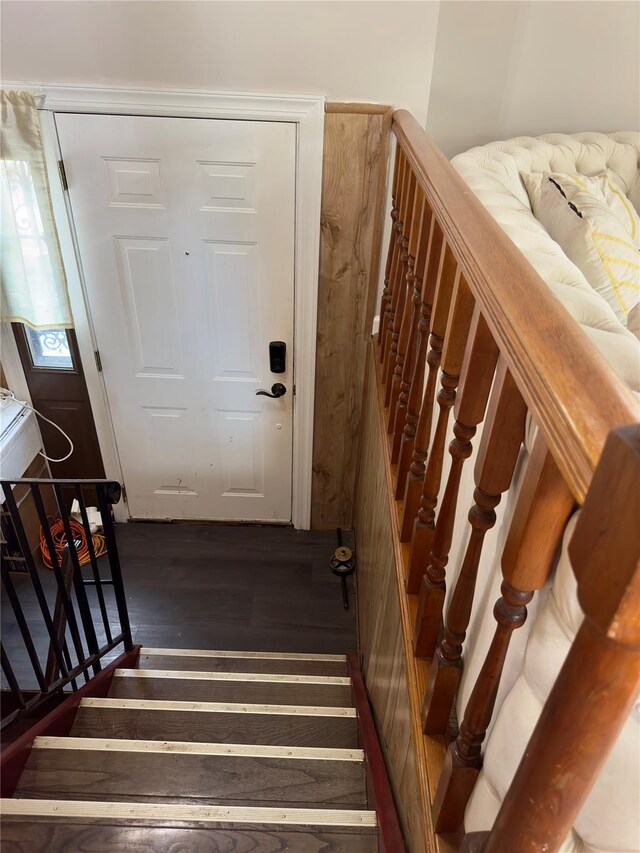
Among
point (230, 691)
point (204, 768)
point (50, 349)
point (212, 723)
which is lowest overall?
point (230, 691)

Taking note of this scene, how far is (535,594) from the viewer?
0.70 metres

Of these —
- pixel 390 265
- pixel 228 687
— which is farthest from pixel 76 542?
pixel 390 265

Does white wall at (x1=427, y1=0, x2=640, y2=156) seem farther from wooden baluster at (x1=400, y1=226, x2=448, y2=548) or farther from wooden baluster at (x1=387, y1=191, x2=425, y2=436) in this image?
wooden baluster at (x1=400, y1=226, x2=448, y2=548)

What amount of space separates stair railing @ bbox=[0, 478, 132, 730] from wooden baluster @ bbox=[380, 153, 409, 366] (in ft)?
3.72

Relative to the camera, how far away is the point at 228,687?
93.7 inches

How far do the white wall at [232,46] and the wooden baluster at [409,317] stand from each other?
0.99 m

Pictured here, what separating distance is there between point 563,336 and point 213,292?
2283 mm

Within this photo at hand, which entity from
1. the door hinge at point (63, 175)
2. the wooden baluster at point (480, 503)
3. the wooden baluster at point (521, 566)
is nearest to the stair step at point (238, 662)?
the wooden baluster at point (480, 503)

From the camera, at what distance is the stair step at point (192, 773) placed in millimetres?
1694

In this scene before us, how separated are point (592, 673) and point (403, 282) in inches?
59.4

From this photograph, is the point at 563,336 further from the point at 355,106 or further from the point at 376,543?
the point at 355,106

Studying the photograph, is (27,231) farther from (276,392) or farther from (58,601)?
(58,601)

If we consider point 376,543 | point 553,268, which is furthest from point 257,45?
point 376,543

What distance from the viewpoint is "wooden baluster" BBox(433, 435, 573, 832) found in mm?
614
